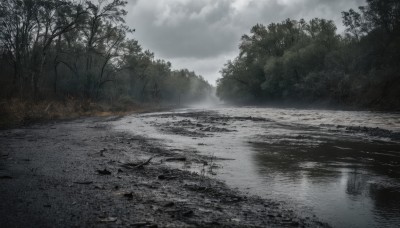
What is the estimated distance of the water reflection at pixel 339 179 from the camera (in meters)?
4.71

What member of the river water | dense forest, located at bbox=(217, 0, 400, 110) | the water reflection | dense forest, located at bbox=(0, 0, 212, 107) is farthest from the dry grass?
dense forest, located at bbox=(217, 0, 400, 110)

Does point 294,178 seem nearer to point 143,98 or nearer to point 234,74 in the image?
point 234,74

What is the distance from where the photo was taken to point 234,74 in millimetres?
78000

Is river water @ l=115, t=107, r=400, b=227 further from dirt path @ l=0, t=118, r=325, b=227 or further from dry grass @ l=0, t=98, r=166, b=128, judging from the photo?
dry grass @ l=0, t=98, r=166, b=128

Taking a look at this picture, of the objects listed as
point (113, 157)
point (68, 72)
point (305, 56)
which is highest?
point (305, 56)

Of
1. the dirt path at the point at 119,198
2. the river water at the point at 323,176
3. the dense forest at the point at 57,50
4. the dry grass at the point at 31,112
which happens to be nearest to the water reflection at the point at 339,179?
the river water at the point at 323,176

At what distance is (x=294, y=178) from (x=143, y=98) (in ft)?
280

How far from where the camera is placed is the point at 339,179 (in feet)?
21.9

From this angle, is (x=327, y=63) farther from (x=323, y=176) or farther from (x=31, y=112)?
(x=323, y=176)

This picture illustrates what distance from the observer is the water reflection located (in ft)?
15.4

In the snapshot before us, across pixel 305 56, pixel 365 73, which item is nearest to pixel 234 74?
pixel 305 56

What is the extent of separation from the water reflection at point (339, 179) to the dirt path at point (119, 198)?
754 millimetres

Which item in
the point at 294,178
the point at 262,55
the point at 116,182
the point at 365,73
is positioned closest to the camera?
the point at 116,182

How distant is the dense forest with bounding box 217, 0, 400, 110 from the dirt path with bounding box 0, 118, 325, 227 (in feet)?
112
